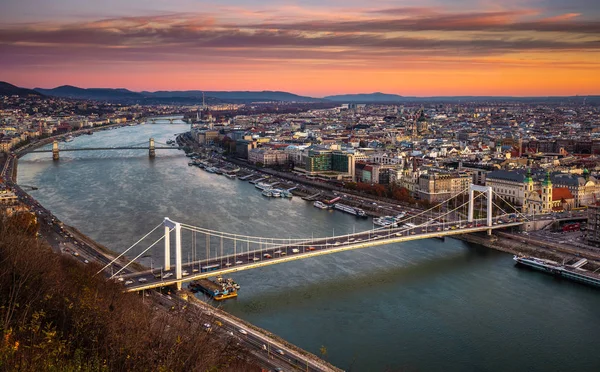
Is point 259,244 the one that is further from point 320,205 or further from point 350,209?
point 320,205

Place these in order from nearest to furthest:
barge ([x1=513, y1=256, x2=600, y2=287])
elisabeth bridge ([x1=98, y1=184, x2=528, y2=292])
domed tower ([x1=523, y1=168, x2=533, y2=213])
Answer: elisabeth bridge ([x1=98, y1=184, x2=528, y2=292]), barge ([x1=513, y1=256, x2=600, y2=287]), domed tower ([x1=523, y1=168, x2=533, y2=213])

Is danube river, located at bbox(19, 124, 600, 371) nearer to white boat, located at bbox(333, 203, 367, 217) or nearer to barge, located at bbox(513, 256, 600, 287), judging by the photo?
barge, located at bbox(513, 256, 600, 287)

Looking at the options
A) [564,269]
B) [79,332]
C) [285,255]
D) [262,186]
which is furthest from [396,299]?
[262,186]

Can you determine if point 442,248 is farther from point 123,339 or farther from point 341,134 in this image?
point 341,134

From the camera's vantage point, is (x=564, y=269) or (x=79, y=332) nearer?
(x=79, y=332)

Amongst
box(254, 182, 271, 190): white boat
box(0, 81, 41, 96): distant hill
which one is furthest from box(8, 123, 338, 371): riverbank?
box(0, 81, 41, 96): distant hill

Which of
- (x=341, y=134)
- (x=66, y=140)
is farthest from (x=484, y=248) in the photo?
(x=66, y=140)
